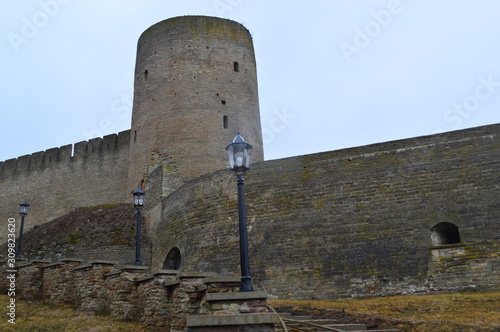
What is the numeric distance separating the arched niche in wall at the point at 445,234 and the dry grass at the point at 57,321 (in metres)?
8.02

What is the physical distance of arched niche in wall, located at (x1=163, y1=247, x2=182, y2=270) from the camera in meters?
18.6

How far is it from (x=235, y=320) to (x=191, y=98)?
57.6ft

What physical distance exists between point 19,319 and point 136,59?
18.2m

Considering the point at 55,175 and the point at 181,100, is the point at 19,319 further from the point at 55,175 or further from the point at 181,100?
the point at 55,175

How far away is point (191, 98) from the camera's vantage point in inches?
930

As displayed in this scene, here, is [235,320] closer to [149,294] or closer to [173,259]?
[149,294]

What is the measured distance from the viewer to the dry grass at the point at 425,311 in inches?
322

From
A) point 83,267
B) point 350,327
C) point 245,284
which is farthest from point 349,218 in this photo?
point 83,267

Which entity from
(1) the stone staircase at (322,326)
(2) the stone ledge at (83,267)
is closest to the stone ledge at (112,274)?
(2) the stone ledge at (83,267)

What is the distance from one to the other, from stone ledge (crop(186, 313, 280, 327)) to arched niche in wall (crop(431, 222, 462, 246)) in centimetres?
785

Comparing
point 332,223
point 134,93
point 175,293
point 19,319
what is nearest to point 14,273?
point 19,319

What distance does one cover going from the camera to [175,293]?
9.56 metres

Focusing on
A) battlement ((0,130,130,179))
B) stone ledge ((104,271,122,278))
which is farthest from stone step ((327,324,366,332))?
battlement ((0,130,130,179))

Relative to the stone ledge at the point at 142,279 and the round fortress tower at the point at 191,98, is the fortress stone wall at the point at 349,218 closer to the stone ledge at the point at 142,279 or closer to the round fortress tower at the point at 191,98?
the round fortress tower at the point at 191,98
